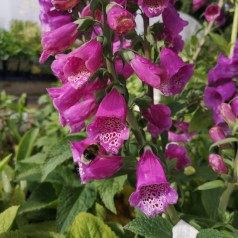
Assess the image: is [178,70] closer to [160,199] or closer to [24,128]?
[160,199]

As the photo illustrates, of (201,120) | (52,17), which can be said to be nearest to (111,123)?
(52,17)

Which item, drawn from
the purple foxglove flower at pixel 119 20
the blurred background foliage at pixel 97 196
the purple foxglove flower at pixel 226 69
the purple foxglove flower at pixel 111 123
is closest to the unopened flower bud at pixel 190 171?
the blurred background foliage at pixel 97 196

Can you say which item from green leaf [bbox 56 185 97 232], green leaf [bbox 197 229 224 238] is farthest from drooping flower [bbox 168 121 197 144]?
green leaf [bbox 197 229 224 238]

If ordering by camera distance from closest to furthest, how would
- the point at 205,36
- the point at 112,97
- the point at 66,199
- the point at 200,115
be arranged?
the point at 112,97, the point at 66,199, the point at 200,115, the point at 205,36

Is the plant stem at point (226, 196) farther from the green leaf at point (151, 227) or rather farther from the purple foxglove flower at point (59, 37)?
the purple foxglove flower at point (59, 37)

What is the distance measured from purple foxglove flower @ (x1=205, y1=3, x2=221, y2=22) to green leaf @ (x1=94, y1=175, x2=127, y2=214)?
2.70 ft

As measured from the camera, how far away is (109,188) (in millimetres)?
1234

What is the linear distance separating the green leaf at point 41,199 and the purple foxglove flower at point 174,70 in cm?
64

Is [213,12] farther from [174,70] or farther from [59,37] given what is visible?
[59,37]

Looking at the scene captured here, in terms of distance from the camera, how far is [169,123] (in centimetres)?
93

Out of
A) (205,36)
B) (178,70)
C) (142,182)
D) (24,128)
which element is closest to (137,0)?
(178,70)

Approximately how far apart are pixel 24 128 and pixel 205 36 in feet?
3.71

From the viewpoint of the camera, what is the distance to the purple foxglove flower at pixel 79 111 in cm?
83

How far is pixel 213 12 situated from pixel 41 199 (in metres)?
0.99
